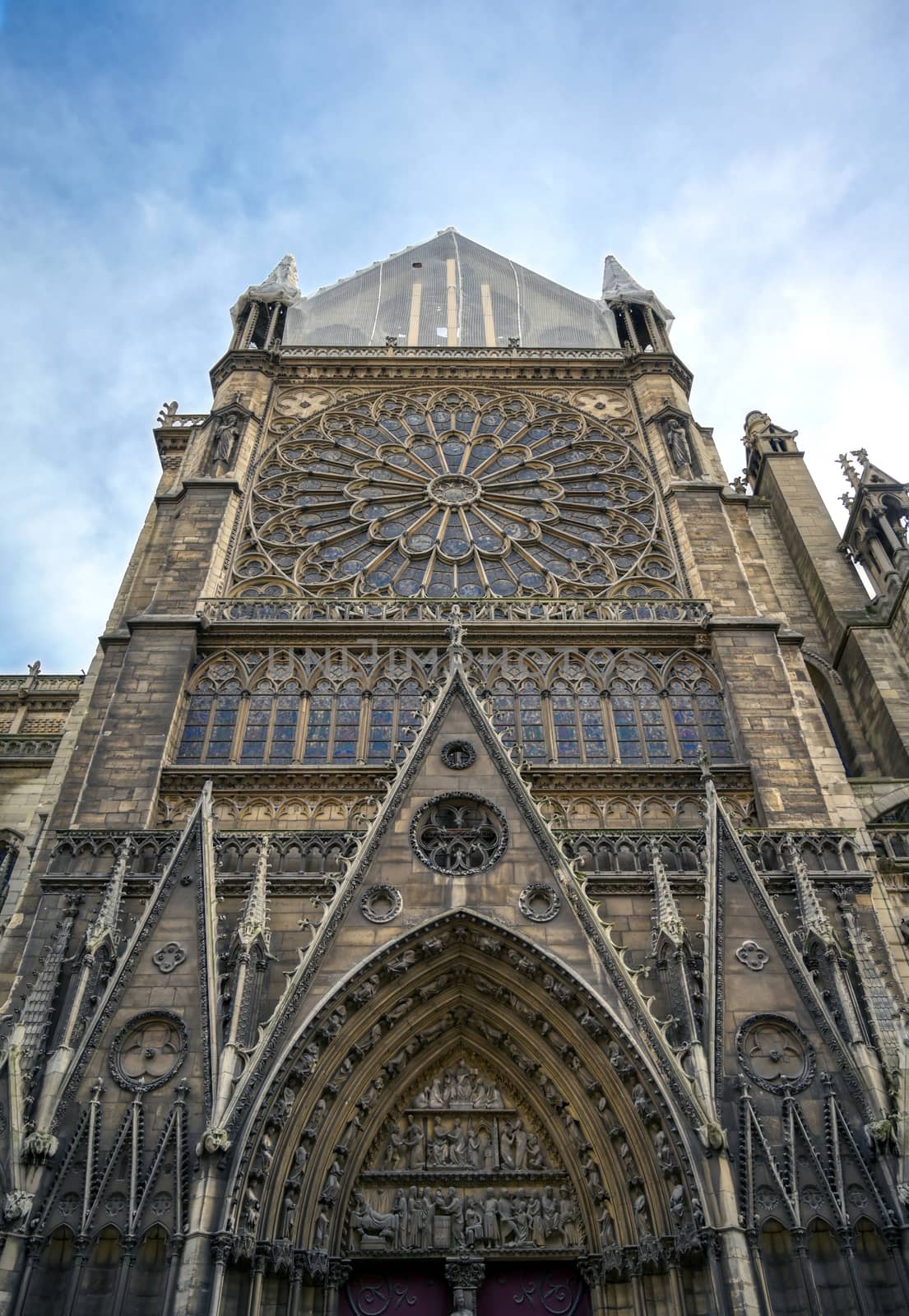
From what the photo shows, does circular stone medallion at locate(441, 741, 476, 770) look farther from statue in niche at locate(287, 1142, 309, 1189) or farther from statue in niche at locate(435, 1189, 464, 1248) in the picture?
statue in niche at locate(435, 1189, 464, 1248)

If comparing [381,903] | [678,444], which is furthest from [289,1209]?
[678,444]

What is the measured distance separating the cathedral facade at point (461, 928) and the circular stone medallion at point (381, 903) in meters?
0.05

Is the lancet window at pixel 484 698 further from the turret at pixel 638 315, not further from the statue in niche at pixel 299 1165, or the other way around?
the turret at pixel 638 315

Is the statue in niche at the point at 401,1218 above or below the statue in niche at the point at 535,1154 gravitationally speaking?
below

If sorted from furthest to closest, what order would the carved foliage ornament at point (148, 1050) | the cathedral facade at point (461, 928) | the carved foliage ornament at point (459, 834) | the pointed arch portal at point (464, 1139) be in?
1. the carved foliage ornament at point (459, 834)
2. the carved foliage ornament at point (148, 1050)
3. the pointed arch portal at point (464, 1139)
4. the cathedral facade at point (461, 928)

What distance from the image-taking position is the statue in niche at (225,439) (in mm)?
21391

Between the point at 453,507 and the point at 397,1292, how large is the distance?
579 inches

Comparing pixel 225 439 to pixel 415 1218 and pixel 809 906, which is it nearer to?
pixel 809 906

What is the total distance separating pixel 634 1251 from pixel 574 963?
310cm

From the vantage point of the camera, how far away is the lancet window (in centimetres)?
1578

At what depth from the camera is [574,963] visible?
Answer: 39.7 ft

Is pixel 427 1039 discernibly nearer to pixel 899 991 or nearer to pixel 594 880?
pixel 594 880

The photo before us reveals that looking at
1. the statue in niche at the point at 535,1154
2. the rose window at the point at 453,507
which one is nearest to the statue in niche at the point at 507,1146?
the statue in niche at the point at 535,1154

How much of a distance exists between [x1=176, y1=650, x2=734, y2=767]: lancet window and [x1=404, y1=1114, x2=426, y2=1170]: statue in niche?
5.17m
